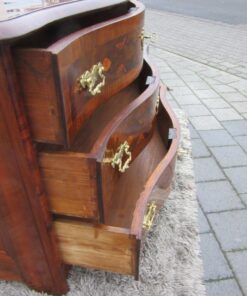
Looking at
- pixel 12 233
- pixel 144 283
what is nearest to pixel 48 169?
pixel 12 233

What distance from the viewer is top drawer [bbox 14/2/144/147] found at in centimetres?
49

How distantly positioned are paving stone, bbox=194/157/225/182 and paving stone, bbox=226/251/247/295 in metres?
0.39

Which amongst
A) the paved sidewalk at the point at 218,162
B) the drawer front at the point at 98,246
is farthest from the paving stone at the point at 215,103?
the drawer front at the point at 98,246

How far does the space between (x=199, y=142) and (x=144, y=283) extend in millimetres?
914

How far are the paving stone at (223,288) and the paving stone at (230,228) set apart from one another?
0.43 ft

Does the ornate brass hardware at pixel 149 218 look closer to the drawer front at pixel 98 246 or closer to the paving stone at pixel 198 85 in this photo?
the drawer front at pixel 98 246

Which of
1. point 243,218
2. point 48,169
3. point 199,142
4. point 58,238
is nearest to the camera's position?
point 48,169

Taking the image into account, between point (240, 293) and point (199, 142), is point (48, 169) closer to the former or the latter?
point (240, 293)

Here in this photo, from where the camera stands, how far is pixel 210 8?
5582 millimetres

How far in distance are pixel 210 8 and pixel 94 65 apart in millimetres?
5668

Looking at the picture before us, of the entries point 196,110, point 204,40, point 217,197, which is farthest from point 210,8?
point 217,197

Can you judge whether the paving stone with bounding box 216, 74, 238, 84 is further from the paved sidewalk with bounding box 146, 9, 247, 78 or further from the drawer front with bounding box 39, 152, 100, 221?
the drawer front with bounding box 39, 152, 100, 221

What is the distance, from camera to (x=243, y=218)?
1.20 m

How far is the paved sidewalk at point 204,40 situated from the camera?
2928mm
